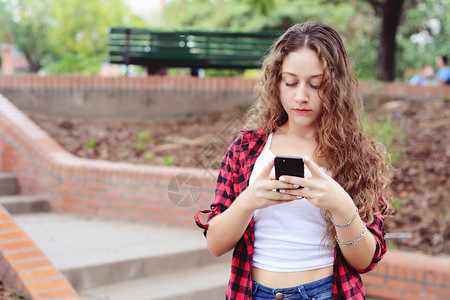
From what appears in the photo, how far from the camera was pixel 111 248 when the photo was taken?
4488mm

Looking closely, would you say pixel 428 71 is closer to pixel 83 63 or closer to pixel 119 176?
pixel 83 63

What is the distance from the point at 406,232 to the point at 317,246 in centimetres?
325

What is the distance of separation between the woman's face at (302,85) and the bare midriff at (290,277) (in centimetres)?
49

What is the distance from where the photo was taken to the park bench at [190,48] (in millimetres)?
8234

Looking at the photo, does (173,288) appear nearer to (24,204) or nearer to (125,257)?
(125,257)

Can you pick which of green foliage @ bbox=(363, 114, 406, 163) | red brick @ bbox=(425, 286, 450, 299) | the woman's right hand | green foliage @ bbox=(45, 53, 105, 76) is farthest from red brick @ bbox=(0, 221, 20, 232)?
green foliage @ bbox=(45, 53, 105, 76)

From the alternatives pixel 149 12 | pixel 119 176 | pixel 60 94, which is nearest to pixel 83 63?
pixel 60 94

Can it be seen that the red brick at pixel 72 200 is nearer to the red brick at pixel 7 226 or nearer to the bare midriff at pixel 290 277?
the red brick at pixel 7 226

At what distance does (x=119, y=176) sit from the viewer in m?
5.54

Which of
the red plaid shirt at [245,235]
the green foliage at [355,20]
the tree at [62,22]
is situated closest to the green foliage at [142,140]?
the green foliage at [355,20]

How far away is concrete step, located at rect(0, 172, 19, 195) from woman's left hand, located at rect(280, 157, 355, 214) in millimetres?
4973

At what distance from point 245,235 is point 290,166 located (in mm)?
371

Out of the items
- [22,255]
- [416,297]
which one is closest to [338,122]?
[22,255]

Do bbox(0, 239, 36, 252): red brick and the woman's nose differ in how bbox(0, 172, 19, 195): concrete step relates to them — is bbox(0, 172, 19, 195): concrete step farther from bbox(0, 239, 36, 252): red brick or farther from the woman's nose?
the woman's nose
